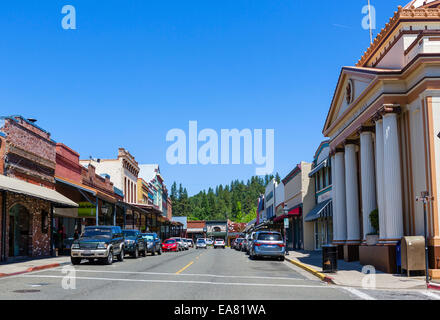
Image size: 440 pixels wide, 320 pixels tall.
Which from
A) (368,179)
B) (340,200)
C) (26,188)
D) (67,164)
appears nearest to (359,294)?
(368,179)

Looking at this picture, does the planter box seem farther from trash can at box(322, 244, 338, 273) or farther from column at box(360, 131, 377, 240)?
trash can at box(322, 244, 338, 273)

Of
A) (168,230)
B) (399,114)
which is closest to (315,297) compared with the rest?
(399,114)

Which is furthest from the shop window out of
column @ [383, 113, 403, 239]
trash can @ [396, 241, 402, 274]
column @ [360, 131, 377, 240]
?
trash can @ [396, 241, 402, 274]

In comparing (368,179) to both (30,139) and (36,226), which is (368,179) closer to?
(30,139)

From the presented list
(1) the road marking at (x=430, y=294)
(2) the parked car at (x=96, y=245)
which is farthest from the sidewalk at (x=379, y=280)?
(2) the parked car at (x=96, y=245)

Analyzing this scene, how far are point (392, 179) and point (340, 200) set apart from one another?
342 inches

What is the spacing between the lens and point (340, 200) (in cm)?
2902

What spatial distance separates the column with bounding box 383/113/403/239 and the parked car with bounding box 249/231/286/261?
1101 cm

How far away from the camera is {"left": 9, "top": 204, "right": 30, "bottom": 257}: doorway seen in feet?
89.6

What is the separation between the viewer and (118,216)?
2002 inches

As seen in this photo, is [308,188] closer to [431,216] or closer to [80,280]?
[431,216]

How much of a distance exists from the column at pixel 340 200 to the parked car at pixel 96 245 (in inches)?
482

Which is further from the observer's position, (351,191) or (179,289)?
(351,191)

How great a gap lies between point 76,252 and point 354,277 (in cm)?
1286
